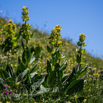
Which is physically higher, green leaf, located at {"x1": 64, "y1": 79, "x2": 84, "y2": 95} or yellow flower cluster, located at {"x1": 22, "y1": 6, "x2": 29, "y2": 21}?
yellow flower cluster, located at {"x1": 22, "y1": 6, "x2": 29, "y2": 21}

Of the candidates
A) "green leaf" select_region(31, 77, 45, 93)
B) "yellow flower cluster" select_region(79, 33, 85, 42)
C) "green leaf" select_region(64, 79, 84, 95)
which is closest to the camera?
"green leaf" select_region(31, 77, 45, 93)

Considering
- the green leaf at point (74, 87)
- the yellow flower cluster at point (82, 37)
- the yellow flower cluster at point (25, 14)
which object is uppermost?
the yellow flower cluster at point (25, 14)

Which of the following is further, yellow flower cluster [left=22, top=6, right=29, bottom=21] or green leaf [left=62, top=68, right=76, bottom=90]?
yellow flower cluster [left=22, top=6, right=29, bottom=21]

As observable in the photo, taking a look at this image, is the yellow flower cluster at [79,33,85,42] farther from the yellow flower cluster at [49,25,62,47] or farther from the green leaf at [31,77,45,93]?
the green leaf at [31,77,45,93]

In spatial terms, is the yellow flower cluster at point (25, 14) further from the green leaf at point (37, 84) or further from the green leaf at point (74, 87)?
the green leaf at point (74, 87)

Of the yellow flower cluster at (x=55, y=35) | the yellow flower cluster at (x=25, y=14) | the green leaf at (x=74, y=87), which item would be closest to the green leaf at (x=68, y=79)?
the green leaf at (x=74, y=87)

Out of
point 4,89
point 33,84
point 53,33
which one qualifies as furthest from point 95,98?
point 4,89

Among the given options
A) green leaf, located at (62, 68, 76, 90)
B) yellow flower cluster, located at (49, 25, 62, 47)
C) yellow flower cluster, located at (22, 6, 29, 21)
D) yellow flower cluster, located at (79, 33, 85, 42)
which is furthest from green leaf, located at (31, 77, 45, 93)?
yellow flower cluster, located at (22, 6, 29, 21)

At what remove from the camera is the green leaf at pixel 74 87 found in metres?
3.08

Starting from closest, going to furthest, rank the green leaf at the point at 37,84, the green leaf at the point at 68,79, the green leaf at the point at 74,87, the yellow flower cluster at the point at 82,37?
the green leaf at the point at 37,84 < the green leaf at the point at 74,87 < the green leaf at the point at 68,79 < the yellow flower cluster at the point at 82,37

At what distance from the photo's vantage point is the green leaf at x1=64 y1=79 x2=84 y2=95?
308 centimetres

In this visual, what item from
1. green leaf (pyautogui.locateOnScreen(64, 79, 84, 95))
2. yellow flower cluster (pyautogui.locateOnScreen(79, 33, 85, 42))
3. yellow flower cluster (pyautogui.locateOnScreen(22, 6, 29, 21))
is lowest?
green leaf (pyautogui.locateOnScreen(64, 79, 84, 95))

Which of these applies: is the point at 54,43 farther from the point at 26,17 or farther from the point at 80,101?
the point at 80,101

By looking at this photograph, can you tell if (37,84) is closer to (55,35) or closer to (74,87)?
(74,87)
